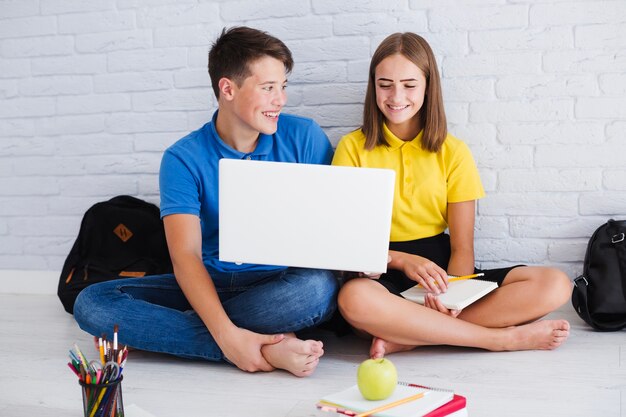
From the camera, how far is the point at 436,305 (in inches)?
76.1

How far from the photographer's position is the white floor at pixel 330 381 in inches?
64.7

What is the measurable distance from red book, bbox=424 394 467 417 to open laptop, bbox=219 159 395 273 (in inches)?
15.8

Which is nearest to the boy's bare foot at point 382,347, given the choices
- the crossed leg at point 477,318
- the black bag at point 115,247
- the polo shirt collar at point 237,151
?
the crossed leg at point 477,318

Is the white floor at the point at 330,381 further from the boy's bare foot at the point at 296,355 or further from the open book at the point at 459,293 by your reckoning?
the open book at the point at 459,293

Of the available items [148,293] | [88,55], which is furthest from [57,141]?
[148,293]

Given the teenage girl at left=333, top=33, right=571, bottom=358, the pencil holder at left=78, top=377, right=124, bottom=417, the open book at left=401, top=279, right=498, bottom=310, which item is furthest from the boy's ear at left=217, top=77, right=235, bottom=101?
the pencil holder at left=78, top=377, right=124, bottom=417

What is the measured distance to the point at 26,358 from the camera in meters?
2.13

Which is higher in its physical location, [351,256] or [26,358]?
[351,256]

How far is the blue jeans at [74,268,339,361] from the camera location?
6.35 feet

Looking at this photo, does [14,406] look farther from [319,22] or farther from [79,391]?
[319,22]

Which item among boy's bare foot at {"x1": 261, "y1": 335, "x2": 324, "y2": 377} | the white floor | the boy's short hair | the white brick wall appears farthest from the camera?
the white brick wall

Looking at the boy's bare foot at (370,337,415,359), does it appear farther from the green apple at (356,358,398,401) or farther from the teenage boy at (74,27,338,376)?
the green apple at (356,358,398,401)

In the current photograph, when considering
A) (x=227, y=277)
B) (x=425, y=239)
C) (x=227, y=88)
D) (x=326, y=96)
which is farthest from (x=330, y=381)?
(x=326, y=96)

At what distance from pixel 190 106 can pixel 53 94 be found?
58 centimetres
